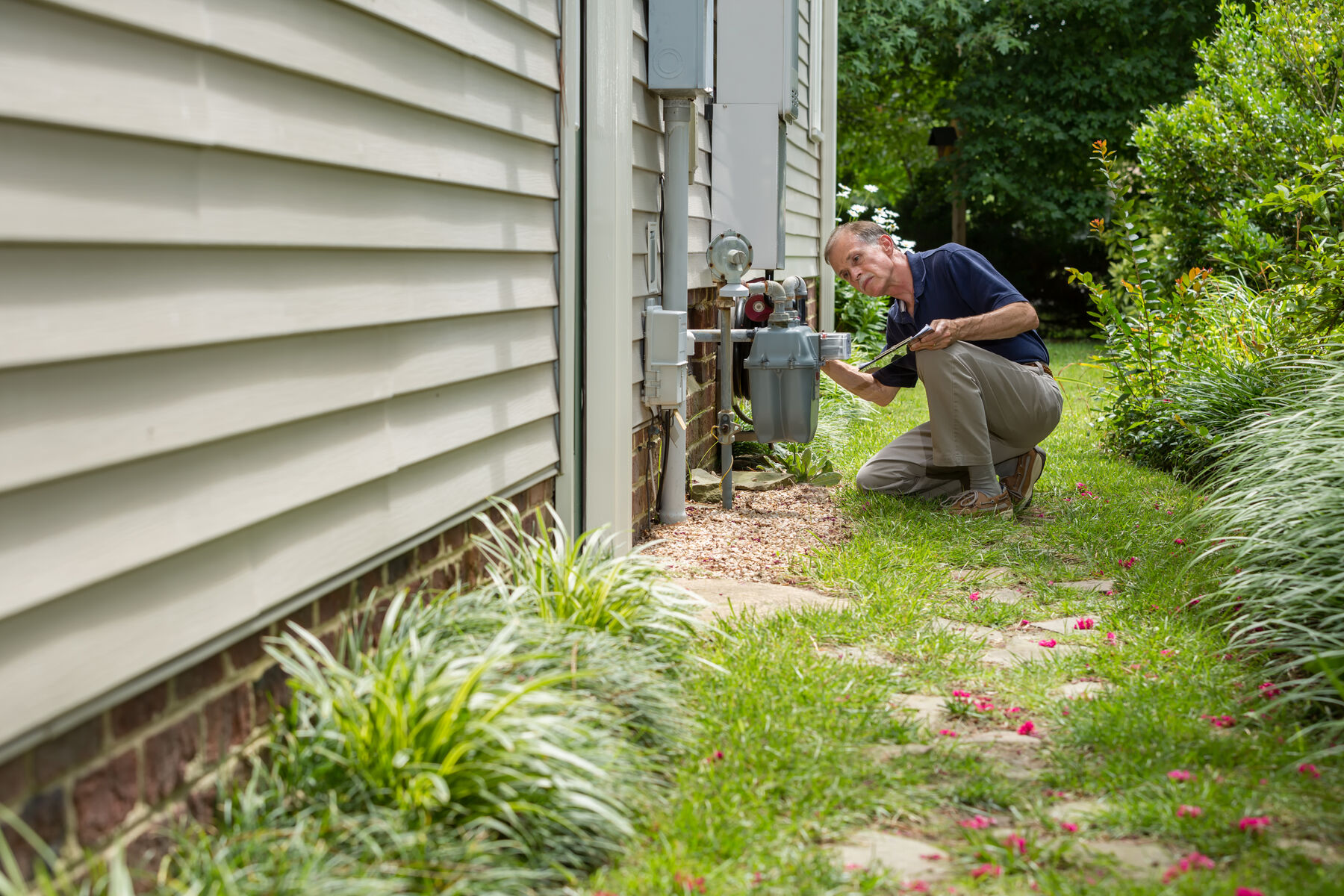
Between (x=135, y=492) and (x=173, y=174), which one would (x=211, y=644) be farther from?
(x=173, y=174)

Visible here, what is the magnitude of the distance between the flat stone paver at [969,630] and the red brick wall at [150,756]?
1.73 m

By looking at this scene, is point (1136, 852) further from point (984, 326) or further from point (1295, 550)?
point (984, 326)

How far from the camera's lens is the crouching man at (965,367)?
4762mm

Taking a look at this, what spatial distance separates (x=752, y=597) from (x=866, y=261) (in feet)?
5.62

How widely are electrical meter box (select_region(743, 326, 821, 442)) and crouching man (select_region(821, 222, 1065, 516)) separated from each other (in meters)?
0.11

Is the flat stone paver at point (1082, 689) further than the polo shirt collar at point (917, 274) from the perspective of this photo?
No

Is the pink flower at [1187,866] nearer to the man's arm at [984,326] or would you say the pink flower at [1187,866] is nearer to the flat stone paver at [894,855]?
the flat stone paver at [894,855]

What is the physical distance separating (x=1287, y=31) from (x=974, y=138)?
1024 cm

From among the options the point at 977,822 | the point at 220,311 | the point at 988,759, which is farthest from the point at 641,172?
the point at 977,822

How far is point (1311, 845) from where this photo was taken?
2014mm

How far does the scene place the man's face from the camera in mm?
4812

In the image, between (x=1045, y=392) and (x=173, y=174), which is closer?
(x=173, y=174)

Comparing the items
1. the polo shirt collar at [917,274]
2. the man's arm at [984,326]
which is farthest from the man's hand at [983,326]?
the polo shirt collar at [917,274]

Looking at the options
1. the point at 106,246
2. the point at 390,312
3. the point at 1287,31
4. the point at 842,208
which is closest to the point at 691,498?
the point at 390,312
